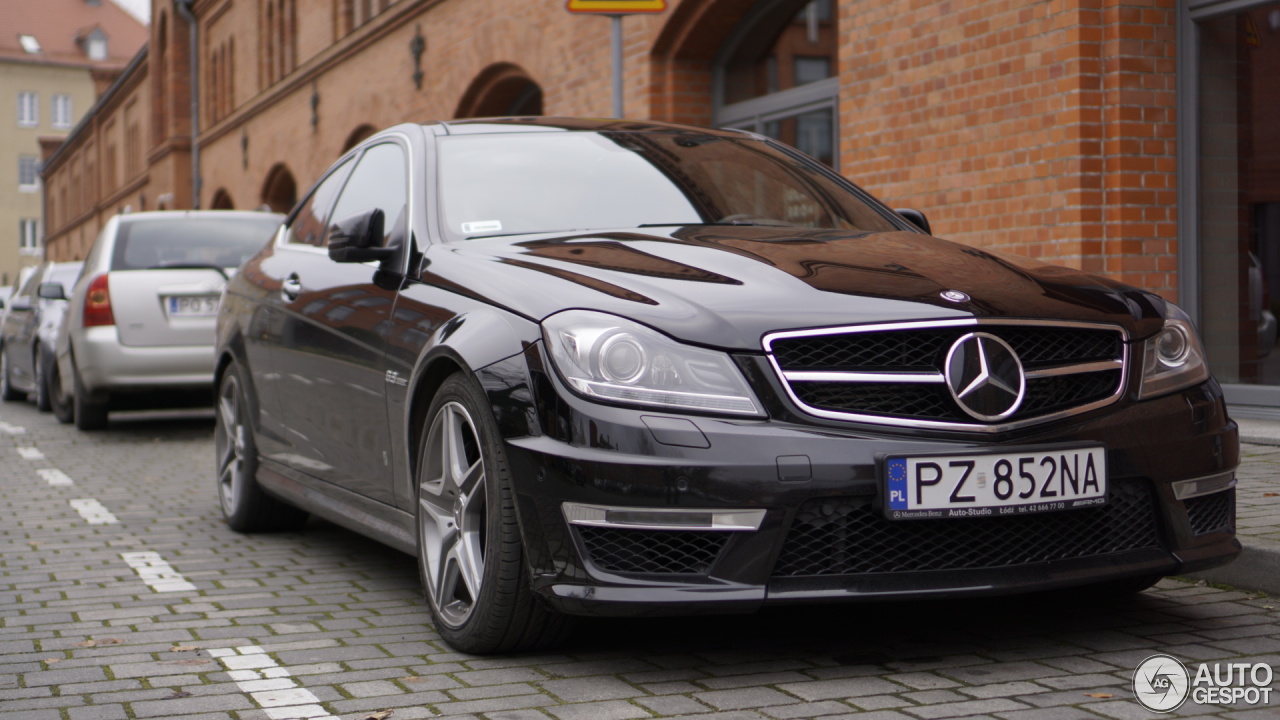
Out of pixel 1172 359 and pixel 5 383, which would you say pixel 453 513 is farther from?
pixel 5 383

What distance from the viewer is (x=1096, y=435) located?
12.3 ft

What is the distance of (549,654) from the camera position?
412cm

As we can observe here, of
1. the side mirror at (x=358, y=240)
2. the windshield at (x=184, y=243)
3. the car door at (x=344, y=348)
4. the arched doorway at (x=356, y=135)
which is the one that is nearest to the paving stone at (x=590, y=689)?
the car door at (x=344, y=348)

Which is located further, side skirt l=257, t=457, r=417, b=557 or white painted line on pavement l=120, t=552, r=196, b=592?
white painted line on pavement l=120, t=552, r=196, b=592

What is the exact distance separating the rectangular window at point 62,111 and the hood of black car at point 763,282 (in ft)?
324

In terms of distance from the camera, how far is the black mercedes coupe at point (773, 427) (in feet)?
11.7

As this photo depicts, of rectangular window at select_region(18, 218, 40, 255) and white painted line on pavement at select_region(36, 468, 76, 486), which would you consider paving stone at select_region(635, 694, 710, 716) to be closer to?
white painted line on pavement at select_region(36, 468, 76, 486)

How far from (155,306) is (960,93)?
603 cm

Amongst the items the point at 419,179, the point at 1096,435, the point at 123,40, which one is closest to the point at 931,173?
the point at 419,179

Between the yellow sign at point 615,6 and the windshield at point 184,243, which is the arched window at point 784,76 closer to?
the yellow sign at point 615,6

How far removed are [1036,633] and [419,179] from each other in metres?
2.39

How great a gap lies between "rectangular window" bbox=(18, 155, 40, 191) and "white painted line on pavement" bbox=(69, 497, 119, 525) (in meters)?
96.3

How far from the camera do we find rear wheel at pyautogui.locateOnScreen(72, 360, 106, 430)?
12.0 metres

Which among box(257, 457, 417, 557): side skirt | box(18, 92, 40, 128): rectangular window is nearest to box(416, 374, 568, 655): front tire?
box(257, 457, 417, 557): side skirt
